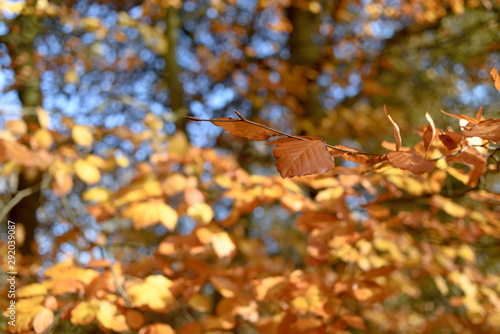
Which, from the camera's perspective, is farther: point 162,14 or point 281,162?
point 162,14

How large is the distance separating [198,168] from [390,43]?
2.53m

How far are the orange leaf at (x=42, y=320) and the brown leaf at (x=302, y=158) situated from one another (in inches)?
42.6

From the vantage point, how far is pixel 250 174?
3.58 m

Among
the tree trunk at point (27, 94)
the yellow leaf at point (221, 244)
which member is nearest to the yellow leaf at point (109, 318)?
the yellow leaf at point (221, 244)

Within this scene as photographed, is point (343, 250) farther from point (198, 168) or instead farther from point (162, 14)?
point (162, 14)

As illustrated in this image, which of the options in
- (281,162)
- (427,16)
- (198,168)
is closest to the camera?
(281,162)

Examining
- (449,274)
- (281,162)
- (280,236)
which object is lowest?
(280,236)

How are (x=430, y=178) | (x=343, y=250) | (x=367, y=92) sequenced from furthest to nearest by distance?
(x=367, y=92) → (x=343, y=250) → (x=430, y=178)

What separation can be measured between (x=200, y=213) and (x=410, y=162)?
3.69ft

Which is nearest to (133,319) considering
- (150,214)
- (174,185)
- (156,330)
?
(156,330)

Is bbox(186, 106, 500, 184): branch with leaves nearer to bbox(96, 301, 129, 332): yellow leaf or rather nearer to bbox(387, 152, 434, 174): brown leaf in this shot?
bbox(387, 152, 434, 174): brown leaf

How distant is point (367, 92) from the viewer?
13.4ft

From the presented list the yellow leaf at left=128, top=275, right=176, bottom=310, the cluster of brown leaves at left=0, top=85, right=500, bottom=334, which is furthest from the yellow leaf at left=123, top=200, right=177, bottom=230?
the yellow leaf at left=128, top=275, right=176, bottom=310

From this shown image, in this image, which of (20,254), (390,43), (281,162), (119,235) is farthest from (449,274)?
(119,235)
